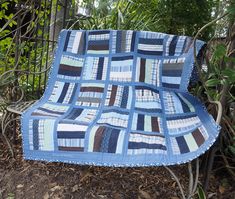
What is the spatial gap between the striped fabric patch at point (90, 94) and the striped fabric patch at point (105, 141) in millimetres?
412

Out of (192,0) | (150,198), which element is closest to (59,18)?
(192,0)

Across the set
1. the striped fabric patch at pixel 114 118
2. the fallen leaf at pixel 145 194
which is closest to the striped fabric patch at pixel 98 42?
the striped fabric patch at pixel 114 118

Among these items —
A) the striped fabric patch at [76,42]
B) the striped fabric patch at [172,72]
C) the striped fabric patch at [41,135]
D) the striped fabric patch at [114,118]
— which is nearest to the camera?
the striped fabric patch at [41,135]

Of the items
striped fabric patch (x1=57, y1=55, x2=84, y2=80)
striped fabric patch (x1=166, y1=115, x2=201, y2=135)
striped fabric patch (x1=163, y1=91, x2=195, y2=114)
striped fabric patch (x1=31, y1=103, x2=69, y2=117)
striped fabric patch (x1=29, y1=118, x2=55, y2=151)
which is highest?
striped fabric patch (x1=57, y1=55, x2=84, y2=80)

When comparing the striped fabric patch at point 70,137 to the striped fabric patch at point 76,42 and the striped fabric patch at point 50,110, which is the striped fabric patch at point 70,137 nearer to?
the striped fabric patch at point 50,110

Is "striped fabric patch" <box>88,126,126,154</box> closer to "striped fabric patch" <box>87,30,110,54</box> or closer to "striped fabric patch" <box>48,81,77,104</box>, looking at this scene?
"striped fabric patch" <box>48,81,77,104</box>

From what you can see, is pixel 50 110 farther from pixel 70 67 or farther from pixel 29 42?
pixel 29 42

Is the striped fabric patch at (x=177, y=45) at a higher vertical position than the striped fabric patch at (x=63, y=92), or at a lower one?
higher

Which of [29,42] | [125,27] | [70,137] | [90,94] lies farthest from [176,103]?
[29,42]

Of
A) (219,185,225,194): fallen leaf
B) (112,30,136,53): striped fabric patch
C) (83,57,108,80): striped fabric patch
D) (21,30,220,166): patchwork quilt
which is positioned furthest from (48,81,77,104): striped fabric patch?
(219,185,225,194): fallen leaf

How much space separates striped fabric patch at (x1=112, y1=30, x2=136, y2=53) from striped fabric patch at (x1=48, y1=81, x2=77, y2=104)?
369mm

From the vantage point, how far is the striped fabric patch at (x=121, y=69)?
1981 millimetres

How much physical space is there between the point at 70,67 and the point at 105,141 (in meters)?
0.77

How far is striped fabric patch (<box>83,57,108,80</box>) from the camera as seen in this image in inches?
79.7
